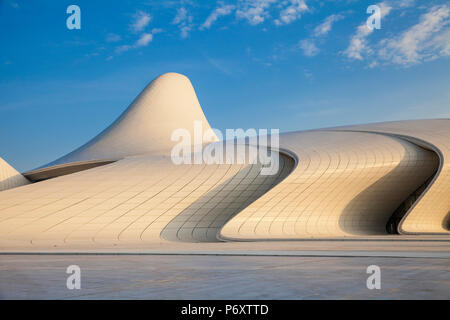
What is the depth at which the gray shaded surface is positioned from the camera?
3545mm

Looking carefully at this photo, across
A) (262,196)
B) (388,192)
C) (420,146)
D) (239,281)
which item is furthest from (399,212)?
(239,281)

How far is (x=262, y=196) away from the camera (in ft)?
53.4

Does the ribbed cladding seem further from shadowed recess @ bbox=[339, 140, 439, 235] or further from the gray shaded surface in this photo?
the gray shaded surface

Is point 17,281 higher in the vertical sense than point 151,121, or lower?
lower


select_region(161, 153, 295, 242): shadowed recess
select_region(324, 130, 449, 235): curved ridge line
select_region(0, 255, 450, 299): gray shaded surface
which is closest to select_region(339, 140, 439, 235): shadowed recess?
select_region(324, 130, 449, 235): curved ridge line

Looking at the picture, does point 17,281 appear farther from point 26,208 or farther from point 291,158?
point 291,158

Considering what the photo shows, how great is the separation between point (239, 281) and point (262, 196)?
39.3 ft

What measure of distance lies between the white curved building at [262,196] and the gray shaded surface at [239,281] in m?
8.47

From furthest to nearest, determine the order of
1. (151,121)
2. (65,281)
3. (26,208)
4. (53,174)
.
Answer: (151,121), (53,174), (26,208), (65,281)

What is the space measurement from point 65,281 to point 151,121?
87.8 ft
